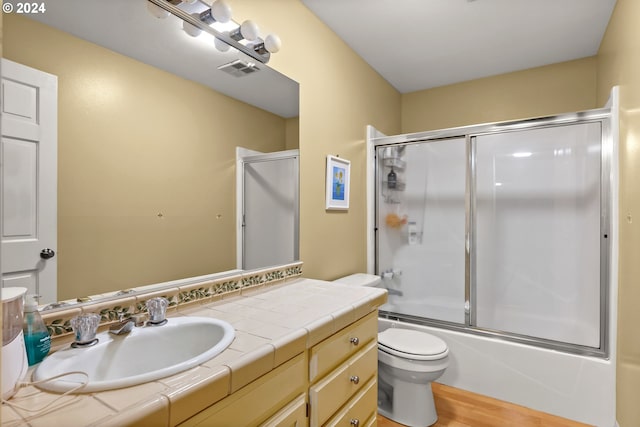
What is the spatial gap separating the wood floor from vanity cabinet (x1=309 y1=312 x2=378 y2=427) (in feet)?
2.37

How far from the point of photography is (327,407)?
1156mm

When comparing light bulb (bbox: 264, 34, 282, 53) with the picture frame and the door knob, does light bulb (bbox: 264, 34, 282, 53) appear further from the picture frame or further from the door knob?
the door knob

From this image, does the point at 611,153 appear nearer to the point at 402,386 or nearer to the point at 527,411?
the point at 527,411

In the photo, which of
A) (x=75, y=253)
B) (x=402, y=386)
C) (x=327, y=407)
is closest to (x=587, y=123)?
(x=402, y=386)

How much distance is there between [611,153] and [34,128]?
2842 millimetres

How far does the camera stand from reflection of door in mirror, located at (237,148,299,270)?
157 centimetres

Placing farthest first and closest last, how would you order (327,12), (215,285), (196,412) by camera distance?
(327,12)
(215,285)
(196,412)

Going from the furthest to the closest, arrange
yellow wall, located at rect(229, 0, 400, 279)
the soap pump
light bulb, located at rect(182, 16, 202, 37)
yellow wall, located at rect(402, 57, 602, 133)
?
the soap pump
yellow wall, located at rect(402, 57, 602, 133)
yellow wall, located at rect(229, 0, 400, 279)
light bulb, located at rect(182, 16, 202, 37)

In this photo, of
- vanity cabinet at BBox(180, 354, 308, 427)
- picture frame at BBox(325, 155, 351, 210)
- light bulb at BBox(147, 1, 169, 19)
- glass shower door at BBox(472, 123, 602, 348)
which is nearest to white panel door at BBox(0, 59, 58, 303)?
light bulb at BBox(147, 1, 169, 19)

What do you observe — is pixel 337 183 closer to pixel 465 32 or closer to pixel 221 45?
pixel 221 45

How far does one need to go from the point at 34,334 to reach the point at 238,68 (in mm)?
1255

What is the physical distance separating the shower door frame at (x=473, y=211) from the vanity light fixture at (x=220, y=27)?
1412mm

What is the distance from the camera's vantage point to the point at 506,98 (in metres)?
2.96

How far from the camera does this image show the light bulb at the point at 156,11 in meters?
1.18
